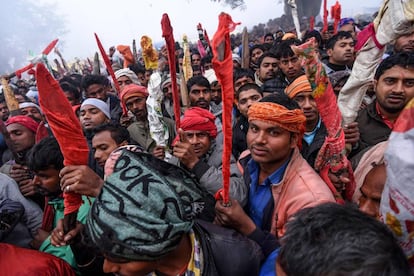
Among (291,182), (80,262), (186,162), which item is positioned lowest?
(80,262)

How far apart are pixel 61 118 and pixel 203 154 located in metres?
1.42

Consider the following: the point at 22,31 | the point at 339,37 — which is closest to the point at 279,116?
the point at 339,37

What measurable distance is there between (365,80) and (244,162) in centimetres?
100

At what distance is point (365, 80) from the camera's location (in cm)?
188

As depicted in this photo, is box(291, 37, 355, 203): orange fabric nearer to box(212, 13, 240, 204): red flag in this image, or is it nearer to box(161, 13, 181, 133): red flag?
box(212, 13, 240, 204): red flag

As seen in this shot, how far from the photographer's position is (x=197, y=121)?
8.33 ft

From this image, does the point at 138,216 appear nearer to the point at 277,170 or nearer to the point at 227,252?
the point at 227,252

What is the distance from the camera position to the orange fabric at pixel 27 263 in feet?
4.49

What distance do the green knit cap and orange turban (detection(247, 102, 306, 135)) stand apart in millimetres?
936

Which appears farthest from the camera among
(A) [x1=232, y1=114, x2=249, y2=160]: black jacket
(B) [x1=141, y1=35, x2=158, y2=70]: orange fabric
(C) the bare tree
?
(C) the bare tree

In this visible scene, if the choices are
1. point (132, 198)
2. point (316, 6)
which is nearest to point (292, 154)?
point (132, 198)

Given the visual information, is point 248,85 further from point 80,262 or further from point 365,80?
point 80,262

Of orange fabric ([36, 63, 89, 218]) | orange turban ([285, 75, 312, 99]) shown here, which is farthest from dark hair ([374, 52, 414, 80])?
orange fabric ([36, 63, 89, 218])

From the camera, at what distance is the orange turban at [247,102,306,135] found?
1.83 m
